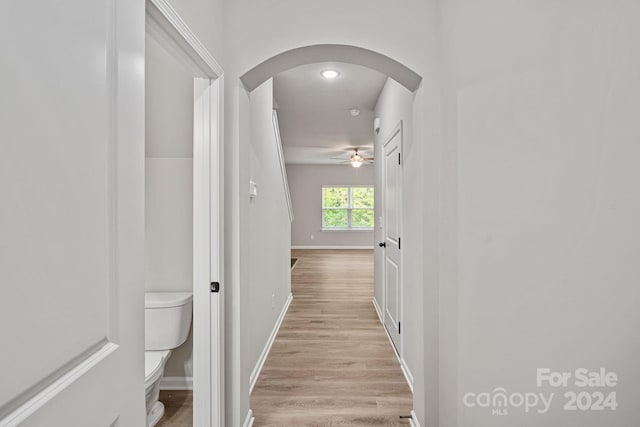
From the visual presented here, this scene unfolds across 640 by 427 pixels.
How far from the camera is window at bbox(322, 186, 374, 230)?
11.0 m

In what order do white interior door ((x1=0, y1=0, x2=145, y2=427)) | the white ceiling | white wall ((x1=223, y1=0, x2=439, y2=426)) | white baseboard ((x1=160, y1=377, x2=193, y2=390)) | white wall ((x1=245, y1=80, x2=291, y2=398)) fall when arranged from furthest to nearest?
the white ceiling
white baseboard ((x1=160, y1=377, x2=193, y2=390))
white wall ((x1=245, y1=80, x2=291, y2=398))
white wall ((x1=223, y1=0, x2=439, y2=426))
white interior door ((x1=0, y1=0, x2=145, y2=427))

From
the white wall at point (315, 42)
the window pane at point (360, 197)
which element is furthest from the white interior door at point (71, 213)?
the window pane at point (360, 197)

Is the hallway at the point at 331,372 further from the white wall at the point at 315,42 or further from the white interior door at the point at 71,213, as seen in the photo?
the white interior door at the point at 71,213

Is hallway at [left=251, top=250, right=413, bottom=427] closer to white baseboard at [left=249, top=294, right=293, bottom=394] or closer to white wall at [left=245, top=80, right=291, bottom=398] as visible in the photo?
white baseboard at [left=249, top=294, right=293, bottom=394]

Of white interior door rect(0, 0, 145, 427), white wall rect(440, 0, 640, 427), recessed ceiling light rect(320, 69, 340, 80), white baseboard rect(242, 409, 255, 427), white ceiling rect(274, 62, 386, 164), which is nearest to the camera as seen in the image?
white interior door rect(0, 0, 145, 427)

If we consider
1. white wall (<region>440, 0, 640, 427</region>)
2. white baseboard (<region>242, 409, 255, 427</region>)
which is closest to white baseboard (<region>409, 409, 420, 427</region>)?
white wall (<region>440, 0, 640, 427</region>)

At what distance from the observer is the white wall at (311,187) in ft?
35.6

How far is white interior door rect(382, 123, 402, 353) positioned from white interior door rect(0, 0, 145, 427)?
7.85 ft

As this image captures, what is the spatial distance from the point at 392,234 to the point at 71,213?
302 cm

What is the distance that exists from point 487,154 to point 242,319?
140 centimetres

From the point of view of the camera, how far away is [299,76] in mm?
3676

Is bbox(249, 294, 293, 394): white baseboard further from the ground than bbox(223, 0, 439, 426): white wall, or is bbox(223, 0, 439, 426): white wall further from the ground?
bbox(223, 0, 439, 426): white wall

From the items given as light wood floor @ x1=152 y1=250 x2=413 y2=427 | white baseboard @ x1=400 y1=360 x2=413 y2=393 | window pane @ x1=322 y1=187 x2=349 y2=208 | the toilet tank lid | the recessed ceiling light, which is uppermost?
the recessed ceiling light

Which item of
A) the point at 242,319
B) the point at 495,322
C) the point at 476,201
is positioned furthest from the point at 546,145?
the point at 242,319
